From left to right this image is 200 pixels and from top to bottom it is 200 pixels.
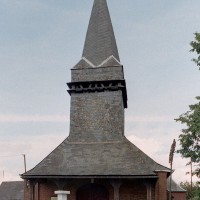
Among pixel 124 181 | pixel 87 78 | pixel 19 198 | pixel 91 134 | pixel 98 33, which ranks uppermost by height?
pixel 98 33

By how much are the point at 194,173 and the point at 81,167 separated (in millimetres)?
6655

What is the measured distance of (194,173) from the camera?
65.6ft

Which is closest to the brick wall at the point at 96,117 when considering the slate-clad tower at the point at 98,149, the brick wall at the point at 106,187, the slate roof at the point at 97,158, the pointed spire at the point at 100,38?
the slate-clad tower at the point at 98,149

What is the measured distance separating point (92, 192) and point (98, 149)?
2.76 metres

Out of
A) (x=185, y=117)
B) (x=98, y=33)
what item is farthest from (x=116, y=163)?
(x=98, y=33)

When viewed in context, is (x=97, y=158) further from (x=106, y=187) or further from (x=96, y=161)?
(x=106, y=187)

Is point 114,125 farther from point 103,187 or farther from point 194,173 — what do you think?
point 194,173

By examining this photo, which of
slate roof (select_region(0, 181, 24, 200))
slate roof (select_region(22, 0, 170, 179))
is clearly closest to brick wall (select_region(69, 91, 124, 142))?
slate roof (select_region(22, 0, 170, 179))

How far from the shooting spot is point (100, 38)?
27.3 meters

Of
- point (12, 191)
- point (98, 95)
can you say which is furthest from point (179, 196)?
point (12, 191)

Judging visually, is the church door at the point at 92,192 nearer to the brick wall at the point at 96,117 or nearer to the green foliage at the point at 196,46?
the brick wall at the point at 96,117

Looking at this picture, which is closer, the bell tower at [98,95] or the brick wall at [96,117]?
the brick wall at [96,117]

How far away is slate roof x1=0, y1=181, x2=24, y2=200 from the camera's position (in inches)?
1838

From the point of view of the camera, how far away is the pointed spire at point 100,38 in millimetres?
26594
